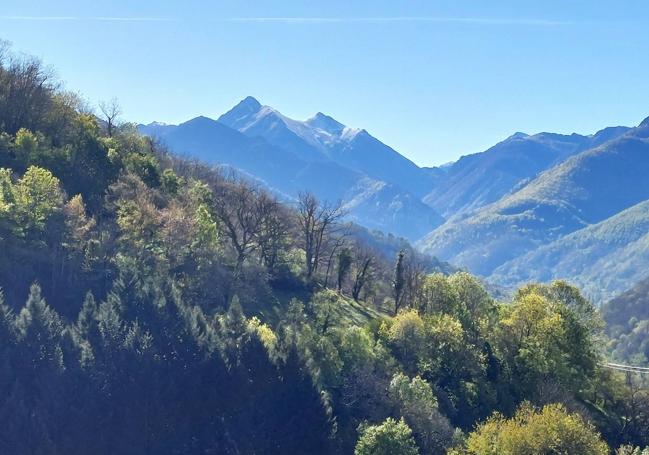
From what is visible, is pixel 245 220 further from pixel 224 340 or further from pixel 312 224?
pixel 224 340

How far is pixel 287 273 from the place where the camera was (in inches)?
3610

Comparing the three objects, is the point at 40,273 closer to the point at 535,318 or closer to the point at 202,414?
the point at 202,414

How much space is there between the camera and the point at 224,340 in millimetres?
56500

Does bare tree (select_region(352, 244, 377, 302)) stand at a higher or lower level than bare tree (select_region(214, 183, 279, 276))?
lower

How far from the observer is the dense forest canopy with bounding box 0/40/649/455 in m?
49.1

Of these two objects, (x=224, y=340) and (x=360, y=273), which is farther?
(x=360, y=273)

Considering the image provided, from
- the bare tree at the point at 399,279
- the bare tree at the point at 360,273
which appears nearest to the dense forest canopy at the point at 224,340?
the bare tree at the point at 399,279

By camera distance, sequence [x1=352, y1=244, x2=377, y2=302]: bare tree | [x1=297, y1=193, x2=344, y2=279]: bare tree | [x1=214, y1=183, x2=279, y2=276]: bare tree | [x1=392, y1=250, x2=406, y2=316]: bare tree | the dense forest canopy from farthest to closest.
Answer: [x1=352, y1=244, x2=377, y2=302]: bare tree, [x1=297, y1=193, x2=344, y2=279]: bare tree, [x1=392, y1=250, x2=406, y2=316]: bare tree, [x1=214, y1=183, x2=279, y2=276]: bare tree, the dense forest canopy

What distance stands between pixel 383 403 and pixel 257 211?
37.2 metres

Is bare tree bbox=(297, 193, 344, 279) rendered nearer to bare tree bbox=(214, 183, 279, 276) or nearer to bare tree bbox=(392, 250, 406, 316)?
bare tree bbox=(214, 183, 279, 276)

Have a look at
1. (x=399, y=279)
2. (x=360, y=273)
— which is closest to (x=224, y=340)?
(x=399, y=279)

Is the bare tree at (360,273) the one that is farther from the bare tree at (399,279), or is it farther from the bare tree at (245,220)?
the bare tree at (245,220)

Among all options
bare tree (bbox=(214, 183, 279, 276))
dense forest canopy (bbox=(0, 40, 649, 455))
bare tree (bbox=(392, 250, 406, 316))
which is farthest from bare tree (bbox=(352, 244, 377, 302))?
bare tree (bbox=(214, 183, 279, 276))

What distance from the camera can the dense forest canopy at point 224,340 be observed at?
4912 cm
